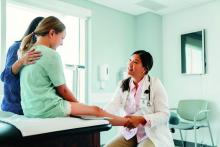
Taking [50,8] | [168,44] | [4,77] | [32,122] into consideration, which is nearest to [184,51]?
[168,44]

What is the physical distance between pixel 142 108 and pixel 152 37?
9.52 feet

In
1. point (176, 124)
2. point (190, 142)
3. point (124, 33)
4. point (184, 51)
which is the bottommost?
point (190, 142)

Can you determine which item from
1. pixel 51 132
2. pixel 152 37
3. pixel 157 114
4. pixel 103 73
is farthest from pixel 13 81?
pixel 152 37

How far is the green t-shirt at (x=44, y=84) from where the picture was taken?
1.23 m

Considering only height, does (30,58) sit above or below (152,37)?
below

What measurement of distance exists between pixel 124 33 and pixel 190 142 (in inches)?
87.2

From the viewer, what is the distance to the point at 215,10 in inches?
161

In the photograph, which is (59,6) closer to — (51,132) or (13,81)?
(13,81)

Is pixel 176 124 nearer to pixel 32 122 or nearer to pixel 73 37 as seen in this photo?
pixel 73 37

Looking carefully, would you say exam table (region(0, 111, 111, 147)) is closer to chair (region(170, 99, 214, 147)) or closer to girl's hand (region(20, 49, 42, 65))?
girl's hand (region(20, 49, 42, 65))

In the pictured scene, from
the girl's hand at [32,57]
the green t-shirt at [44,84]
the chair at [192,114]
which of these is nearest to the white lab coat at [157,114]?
the green t-shirt at [44,84]

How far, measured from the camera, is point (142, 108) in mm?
1975

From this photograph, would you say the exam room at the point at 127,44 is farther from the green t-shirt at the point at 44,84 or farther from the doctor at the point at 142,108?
the green t-shirt at the point at 44,84

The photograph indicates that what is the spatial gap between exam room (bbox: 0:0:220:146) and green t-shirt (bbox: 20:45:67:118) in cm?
242
